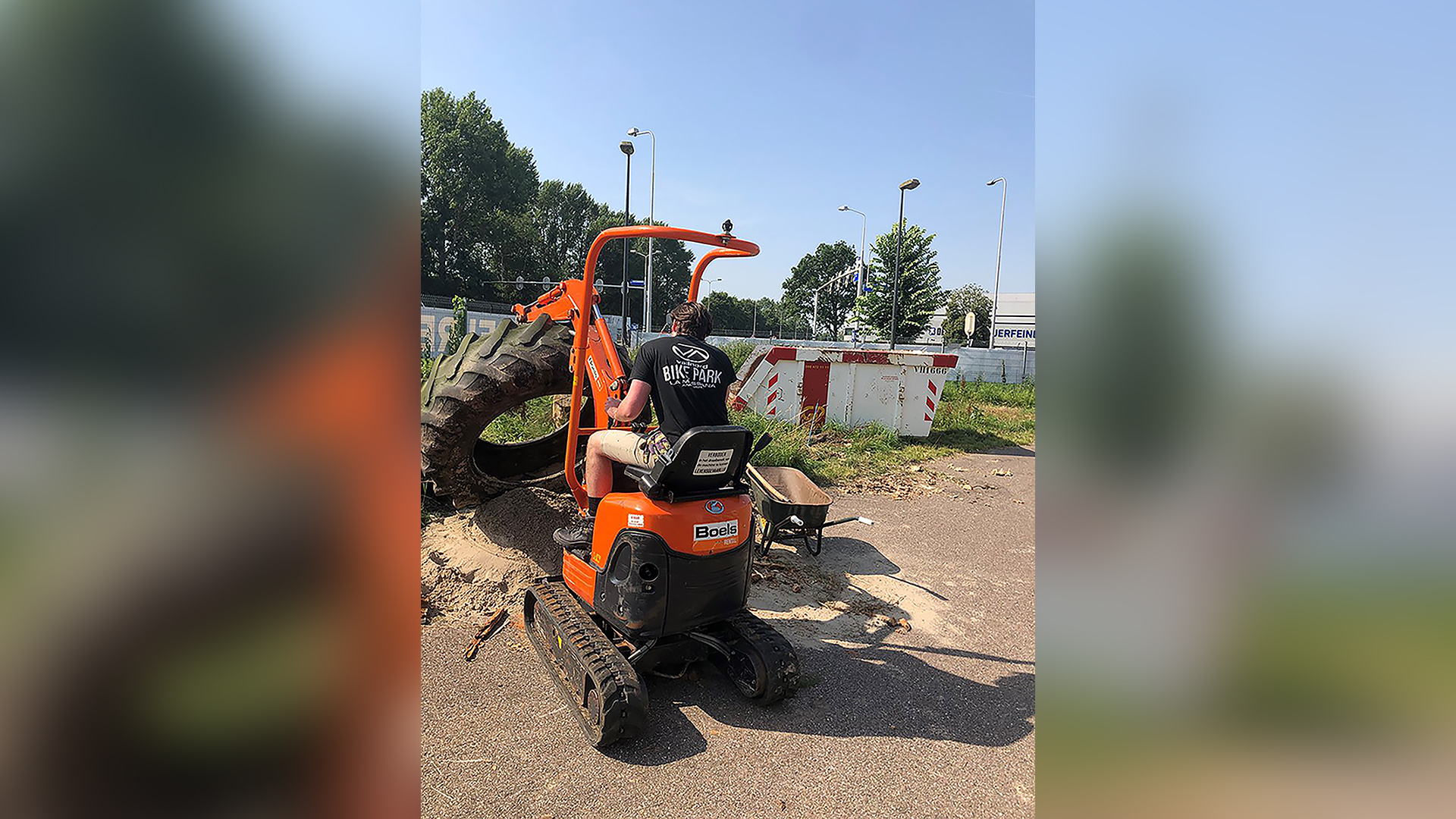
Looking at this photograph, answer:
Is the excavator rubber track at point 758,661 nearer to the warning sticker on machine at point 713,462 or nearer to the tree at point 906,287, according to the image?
the warning sticker on machine at point 713,462

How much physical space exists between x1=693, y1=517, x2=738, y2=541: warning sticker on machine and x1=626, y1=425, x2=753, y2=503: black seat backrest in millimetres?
165

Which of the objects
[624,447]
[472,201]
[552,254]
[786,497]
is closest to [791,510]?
[786,497]

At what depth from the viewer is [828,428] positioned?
40.8ft

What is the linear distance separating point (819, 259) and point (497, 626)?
7705cm

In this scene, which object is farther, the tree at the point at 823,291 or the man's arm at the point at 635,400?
the tree at the point at 823,291

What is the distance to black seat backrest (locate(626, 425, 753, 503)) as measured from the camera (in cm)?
364

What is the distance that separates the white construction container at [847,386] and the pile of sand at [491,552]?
608 centimetres

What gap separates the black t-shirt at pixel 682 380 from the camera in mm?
3869

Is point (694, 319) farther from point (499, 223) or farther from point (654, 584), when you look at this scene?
point (499, 223)

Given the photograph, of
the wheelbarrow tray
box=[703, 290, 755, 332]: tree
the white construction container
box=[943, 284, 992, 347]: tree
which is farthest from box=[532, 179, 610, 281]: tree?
the wheelbarrow tray

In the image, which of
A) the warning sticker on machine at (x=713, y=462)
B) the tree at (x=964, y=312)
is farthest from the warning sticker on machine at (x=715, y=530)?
the tree at (x=964, y=312)
